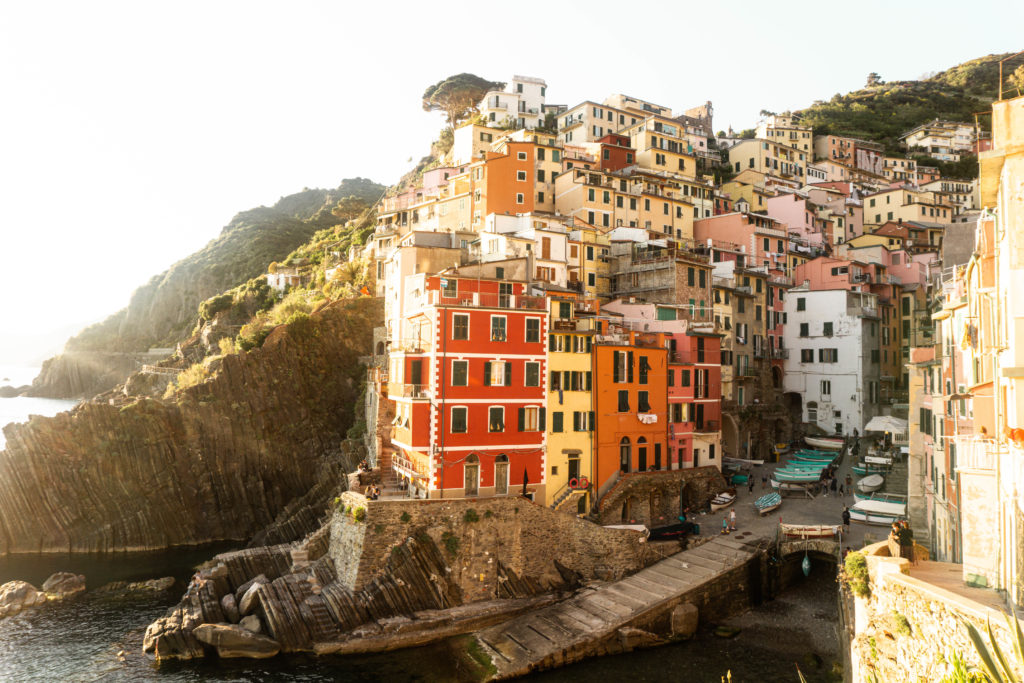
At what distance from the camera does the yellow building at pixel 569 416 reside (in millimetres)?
39656

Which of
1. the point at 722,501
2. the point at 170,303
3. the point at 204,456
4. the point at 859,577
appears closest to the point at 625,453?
the point at 722,501

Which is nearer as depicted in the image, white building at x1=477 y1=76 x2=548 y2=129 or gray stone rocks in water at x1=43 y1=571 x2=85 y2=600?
gray stone rocks in water at x1=43 y1=571 x2=85 y2=600

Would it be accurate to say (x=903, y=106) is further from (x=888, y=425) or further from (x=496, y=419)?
(x=496, y=419)

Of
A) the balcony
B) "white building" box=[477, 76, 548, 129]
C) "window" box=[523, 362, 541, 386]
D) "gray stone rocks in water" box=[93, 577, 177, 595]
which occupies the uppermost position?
"white building" box=[477, 76, 548, 129]

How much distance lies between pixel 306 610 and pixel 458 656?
27.9ft

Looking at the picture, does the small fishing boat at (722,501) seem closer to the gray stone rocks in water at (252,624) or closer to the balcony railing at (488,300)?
the balcony railing at (488,300)

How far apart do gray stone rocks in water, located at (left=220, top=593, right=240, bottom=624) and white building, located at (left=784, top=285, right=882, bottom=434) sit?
168ft

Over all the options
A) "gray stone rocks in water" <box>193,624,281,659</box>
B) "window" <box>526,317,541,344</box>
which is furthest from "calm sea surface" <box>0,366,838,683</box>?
"window" <box>526,317,541,344</box>

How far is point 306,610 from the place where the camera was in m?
32.7

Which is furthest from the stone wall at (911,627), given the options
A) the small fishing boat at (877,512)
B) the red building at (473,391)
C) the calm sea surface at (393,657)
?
the red building at (473,391)

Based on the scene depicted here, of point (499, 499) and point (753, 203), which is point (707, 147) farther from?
point (499, 499)

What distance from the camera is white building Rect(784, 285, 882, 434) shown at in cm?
5741

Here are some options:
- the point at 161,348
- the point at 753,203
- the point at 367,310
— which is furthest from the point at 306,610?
the point at 161,348

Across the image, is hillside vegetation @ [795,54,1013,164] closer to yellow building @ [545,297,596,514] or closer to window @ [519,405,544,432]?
yellow building @ [545,297,596,514]
